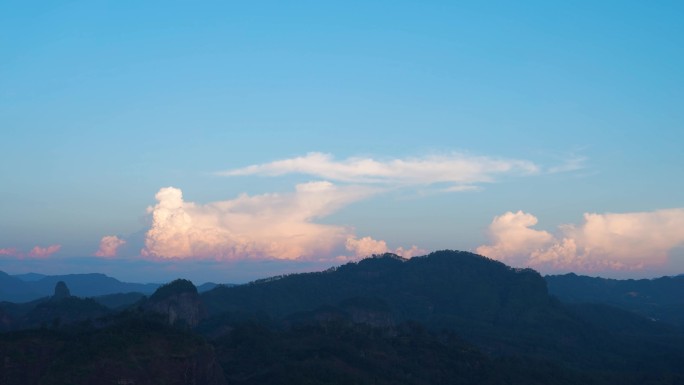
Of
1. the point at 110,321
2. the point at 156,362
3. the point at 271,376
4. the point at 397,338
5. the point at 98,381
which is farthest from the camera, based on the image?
the point at 397,338

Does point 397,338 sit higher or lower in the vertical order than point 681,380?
higher

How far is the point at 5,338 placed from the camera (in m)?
106

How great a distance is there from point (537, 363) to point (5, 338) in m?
129

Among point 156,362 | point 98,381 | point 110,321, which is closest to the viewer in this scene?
point 98,381

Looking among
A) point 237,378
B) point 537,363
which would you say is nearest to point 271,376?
point 237,378

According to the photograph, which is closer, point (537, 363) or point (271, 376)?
point (271, 376)

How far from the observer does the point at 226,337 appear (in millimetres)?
153250

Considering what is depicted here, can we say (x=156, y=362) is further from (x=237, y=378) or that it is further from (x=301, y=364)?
(x=301, y=364)

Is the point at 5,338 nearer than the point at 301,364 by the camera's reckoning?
Yes

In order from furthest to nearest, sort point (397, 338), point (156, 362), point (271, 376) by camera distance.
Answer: point (397, 338) → point (271, 376) → point (156, 362)

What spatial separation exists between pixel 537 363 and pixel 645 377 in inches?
1228

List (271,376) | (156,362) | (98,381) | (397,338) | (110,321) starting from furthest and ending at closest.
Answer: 1. (397,338)
2. (110,321)
3. (271,376)
4. (156,362)
5. (98,381)

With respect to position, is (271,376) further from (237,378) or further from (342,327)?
(342,327)

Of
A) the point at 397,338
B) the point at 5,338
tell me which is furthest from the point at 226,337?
the point at 5,338
